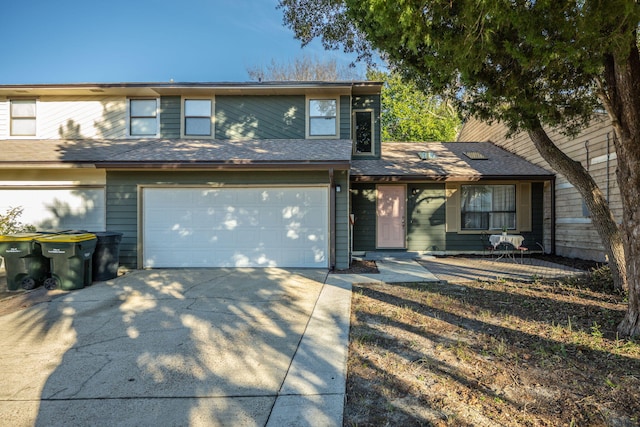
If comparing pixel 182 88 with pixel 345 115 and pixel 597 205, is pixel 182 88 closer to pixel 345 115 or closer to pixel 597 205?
pixel 345 115

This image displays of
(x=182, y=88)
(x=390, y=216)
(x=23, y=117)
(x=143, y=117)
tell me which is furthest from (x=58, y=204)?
(x=390, y=216)

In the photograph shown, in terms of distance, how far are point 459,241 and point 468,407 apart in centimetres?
881

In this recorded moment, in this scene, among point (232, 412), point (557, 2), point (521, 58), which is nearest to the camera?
point (232, 412)

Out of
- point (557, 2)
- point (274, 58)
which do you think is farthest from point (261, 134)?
point (274, 58)

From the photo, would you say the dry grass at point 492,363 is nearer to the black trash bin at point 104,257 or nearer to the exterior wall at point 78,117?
the black trash bin at point 104,257

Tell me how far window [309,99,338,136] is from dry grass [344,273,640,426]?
5.74 metres

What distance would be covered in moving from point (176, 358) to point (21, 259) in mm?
4767

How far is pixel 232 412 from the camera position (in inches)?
98.7

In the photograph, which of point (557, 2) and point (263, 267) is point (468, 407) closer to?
point (557, 2)

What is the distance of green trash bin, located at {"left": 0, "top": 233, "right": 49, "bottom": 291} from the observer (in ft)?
19.8

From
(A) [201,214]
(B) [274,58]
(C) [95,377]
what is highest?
(B) [274,58]

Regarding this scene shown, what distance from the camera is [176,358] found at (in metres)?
3.42

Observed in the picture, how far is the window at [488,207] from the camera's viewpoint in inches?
423

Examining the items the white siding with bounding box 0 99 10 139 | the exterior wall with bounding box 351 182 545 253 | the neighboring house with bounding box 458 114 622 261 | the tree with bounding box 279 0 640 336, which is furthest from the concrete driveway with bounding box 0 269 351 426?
the neighboring house with bounding box 458 114 622 261
